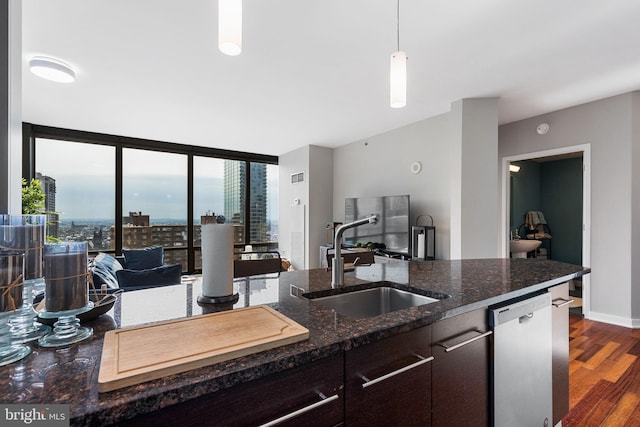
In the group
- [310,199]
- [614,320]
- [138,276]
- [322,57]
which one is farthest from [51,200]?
[614,320]

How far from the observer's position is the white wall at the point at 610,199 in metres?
3.13

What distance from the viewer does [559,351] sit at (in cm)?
156

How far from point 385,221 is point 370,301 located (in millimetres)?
2966

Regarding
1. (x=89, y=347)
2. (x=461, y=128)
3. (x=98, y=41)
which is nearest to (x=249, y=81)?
(x=98, y=41)

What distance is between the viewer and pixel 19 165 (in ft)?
4.14

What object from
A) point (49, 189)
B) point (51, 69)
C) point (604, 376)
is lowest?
point (604, 376)

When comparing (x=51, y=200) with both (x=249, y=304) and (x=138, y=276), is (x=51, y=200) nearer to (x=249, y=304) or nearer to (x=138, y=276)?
(x=138, y=276)

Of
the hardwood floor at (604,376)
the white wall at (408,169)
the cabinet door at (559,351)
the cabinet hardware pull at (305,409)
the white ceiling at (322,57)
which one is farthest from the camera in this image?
the white wall at (408,169)

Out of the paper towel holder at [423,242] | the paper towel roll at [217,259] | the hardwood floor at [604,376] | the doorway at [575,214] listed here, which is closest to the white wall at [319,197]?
the paper towel holder at [423,242]

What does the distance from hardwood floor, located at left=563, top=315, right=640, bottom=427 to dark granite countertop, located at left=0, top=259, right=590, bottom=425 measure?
36.8 inches

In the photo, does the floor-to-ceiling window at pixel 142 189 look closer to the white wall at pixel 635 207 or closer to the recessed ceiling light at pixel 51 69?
the recessed ceiling light at pixel 51 69

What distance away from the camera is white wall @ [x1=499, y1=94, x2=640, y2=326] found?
123 inches

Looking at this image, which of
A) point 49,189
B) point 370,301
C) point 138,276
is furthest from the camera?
point 49,189

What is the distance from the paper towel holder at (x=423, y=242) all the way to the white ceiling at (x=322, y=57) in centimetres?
153
